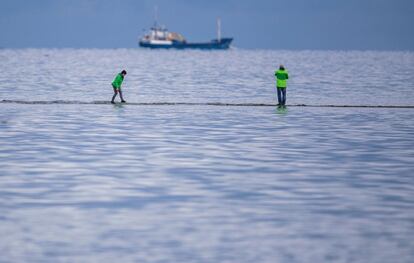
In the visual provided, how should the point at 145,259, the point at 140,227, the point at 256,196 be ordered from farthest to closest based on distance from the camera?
the point at 256,196
the point at 140,227
the point at 145,259

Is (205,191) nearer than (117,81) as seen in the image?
Yes

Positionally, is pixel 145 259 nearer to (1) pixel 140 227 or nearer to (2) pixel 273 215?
(1) pixel 140 227

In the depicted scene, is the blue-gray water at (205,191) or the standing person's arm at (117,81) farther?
the standing person's arm at (117,81)

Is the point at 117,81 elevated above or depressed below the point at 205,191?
above

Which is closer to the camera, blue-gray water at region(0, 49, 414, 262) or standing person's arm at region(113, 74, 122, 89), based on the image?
blue-gray water at region(0, 49, 414, 262)

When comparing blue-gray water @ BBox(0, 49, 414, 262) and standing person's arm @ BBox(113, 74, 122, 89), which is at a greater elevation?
standing person's arm @ BBox(113, 74, 122, 89)

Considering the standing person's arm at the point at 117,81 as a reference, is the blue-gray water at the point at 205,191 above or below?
below

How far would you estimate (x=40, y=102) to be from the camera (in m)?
41.2

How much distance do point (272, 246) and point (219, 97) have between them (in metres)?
37.4

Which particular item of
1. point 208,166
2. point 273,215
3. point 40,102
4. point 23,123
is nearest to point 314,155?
point 208,166

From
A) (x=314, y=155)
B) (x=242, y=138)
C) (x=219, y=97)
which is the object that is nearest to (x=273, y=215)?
(x=314, y=155)

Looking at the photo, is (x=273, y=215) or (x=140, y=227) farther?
(x=273, y=215)

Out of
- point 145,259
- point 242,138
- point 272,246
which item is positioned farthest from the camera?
point 242,138

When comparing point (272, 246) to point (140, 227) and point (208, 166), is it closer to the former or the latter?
point (140, 227)
